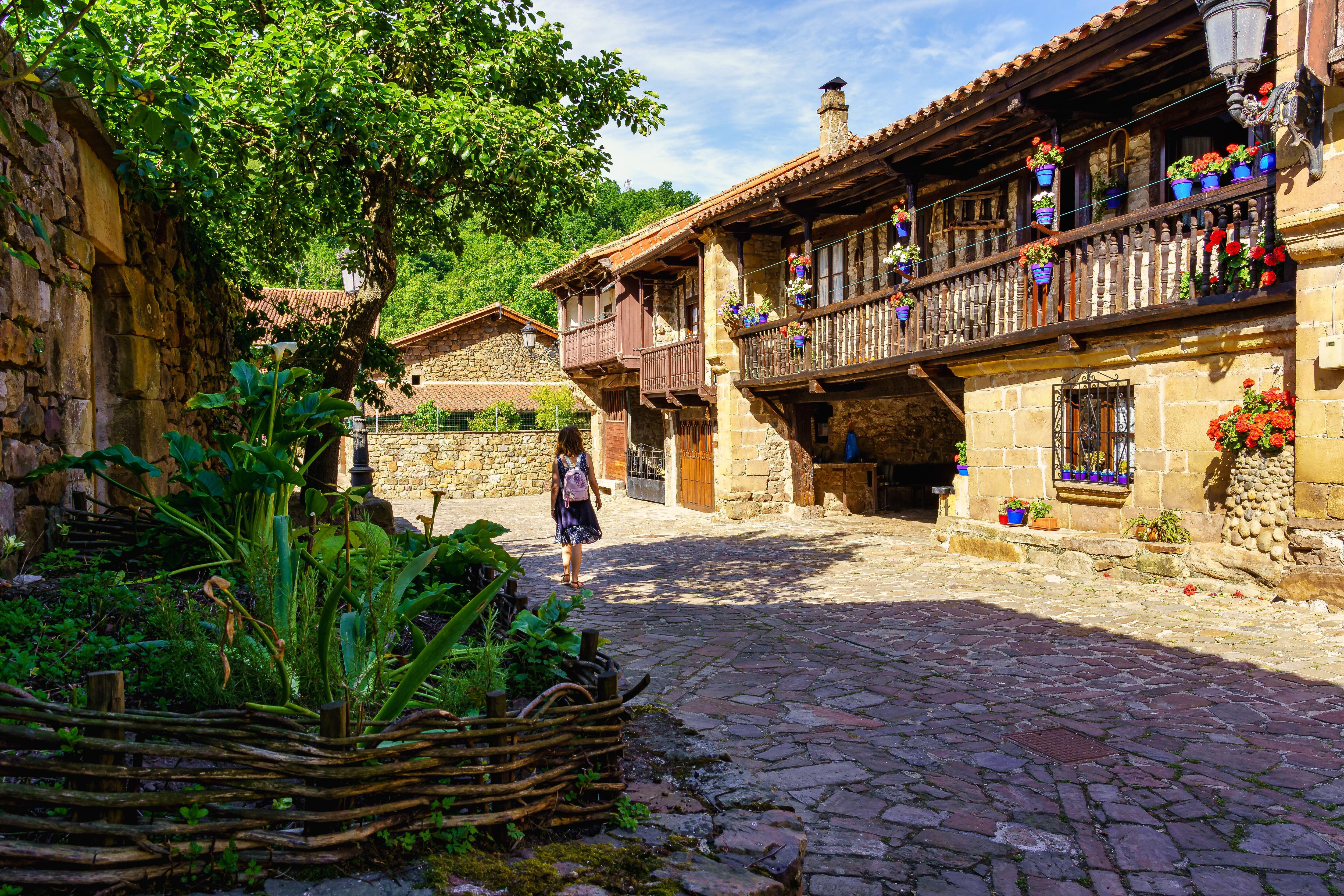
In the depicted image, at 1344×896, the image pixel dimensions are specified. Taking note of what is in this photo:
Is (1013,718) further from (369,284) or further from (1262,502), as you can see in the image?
(369,284)

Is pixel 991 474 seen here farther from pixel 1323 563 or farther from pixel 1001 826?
pixel 1001 826

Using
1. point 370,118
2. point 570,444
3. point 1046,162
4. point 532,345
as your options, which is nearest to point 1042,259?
point 1046,162

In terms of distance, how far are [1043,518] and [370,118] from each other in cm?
741

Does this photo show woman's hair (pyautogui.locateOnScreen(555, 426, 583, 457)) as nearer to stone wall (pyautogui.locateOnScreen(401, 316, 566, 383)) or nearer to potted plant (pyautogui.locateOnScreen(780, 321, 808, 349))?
potted plant (pyautogui.locateOnScreen(780, 321, 808, 349))

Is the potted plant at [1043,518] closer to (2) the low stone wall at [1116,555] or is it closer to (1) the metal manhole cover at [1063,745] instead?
(2) the low stone wall at [1116,555]

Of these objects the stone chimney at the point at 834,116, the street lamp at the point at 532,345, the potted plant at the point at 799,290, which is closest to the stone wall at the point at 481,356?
the street lamp at the point at 532,345

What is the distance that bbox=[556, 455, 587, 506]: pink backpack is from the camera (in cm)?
753

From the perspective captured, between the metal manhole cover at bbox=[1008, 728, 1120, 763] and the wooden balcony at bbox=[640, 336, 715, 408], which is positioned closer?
the metal manhole cover at bbox=[1008, 728, 1120, 763]

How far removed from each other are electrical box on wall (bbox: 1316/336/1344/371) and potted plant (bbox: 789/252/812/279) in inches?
284

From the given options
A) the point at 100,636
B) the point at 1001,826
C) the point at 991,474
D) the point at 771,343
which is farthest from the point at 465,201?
the point at 1001,826

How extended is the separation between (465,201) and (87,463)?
6493mm

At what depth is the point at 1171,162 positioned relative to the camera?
8.34 metres

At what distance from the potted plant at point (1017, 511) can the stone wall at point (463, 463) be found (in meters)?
13.5

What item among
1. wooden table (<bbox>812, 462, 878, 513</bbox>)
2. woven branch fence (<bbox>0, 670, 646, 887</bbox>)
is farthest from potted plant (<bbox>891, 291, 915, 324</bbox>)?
woven branch fence (<bbox>0, 670, 646, 887</bbox>)
